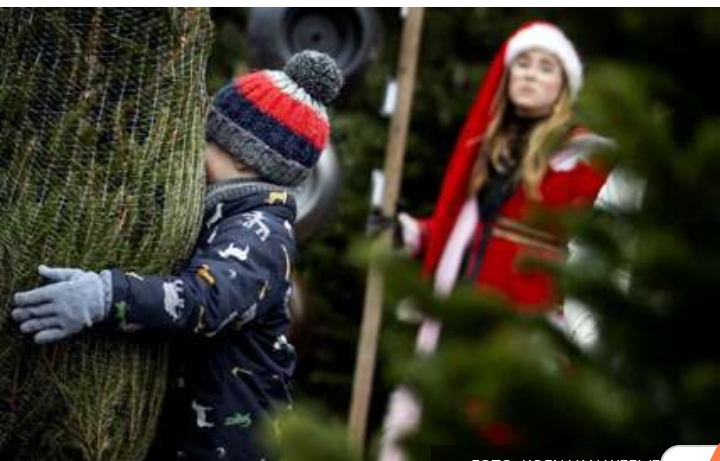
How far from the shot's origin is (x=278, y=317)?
11.7 ft

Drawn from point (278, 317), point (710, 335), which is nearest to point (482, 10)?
point (278, 317)

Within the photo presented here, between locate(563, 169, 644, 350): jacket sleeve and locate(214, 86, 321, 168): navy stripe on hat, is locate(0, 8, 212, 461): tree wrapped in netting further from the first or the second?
locate(563, 169, 644, 350): jacket sleeve

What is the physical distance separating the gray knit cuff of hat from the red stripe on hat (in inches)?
2.3

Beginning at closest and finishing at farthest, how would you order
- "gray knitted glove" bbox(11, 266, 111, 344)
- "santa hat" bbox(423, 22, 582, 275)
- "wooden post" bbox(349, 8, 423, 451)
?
"gray knitted glove" bbox(11, 266, 111, 344) → "santa hat" bbox(423, 22, 582, 275) → "wooden post" bbox(349, 8, 423, 451)

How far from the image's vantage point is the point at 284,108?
3.60 metres

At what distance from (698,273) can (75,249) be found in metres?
1.93

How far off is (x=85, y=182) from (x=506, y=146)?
7.97 ft

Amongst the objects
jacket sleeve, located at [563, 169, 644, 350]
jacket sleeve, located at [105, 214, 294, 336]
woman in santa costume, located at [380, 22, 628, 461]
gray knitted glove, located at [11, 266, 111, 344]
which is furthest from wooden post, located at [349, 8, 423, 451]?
jacket sleeve, located at [563, 169, 644, 350]

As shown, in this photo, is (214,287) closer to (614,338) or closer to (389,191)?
(614,338)

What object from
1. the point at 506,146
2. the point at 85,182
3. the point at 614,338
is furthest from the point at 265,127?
the point at 614,338

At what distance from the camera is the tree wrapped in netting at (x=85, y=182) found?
125 inches

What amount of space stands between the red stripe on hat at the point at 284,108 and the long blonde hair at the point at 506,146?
1.61 metres

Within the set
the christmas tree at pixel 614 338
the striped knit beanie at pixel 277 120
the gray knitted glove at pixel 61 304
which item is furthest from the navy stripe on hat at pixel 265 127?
the christmas tree at pixel 614 338

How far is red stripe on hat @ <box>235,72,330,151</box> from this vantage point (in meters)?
3.59
